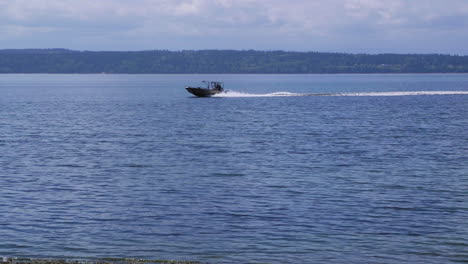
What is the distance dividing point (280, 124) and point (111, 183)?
40.8 meters

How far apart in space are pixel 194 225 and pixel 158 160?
1842cm

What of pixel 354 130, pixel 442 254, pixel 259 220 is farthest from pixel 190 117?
pixel 442 254

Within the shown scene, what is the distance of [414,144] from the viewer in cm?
5150

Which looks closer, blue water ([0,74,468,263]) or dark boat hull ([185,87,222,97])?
blue water ([0,74,468,263])

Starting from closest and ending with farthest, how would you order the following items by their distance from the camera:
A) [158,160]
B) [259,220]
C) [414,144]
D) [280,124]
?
[259,220], [158,160], [414,144], [280,124]

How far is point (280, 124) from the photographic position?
238ft

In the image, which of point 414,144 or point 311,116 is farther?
point 311,116

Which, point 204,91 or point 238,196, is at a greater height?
point 238,196

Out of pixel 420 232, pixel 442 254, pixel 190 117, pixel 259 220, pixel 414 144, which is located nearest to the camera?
pixel 442 254

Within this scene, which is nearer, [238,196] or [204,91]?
[238,196]

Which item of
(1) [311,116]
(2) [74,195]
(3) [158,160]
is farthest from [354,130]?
(2) [74,195]

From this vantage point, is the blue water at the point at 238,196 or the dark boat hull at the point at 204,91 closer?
the blue water at the point at 238,196

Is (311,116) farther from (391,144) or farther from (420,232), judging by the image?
(420,232)

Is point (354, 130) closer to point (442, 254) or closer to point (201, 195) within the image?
point (201, 195)
